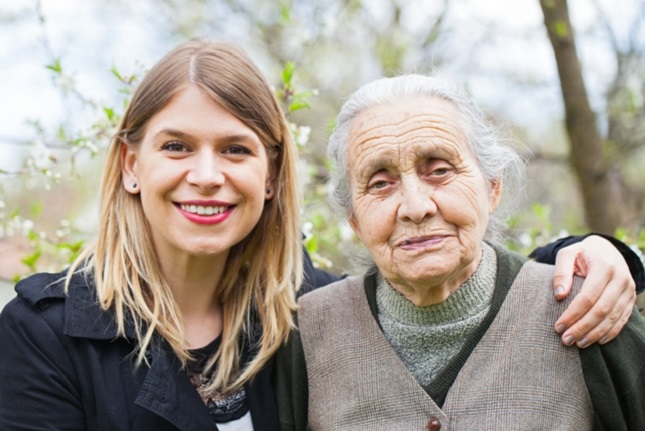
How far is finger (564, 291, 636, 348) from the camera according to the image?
1951 mm

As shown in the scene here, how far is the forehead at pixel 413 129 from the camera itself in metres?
2.07

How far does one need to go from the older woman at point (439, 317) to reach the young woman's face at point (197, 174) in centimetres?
32

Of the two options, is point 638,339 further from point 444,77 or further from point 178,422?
point 178,422

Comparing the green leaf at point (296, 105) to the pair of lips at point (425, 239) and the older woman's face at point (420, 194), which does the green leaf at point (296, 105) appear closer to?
the older woman's face at point (420, 194)

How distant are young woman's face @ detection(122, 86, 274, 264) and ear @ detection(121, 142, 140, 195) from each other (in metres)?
0.07

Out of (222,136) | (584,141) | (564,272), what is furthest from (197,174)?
(584,141)

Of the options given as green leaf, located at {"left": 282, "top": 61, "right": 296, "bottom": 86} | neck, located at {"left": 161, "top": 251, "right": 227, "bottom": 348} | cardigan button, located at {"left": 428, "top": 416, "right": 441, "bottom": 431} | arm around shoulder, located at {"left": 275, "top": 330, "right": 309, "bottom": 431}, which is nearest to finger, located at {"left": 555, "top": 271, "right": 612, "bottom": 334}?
cardigan button, located at {"left": 428, "top": 416, "right": 441, "bottom": 431}

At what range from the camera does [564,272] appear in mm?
2082

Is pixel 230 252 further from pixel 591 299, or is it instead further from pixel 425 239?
pixel 591 299

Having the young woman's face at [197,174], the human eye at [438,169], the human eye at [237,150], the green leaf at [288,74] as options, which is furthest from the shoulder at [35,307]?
the green leaf at [288,74]

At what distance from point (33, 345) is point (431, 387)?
113 centimetres

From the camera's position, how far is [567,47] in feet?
15.5

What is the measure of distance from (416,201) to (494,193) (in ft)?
1.15

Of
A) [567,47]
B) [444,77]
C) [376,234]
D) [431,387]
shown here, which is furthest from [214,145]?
[567,47]
